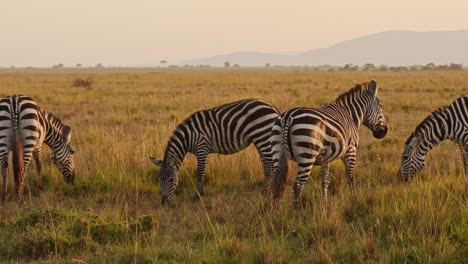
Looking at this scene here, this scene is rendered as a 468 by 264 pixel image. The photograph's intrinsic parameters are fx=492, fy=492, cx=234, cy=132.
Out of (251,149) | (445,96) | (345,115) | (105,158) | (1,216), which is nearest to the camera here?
(1,216)

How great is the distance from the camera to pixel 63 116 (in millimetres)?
17281

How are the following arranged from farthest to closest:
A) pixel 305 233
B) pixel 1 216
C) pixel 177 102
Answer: pixel 177 102 < pixel 1 216 < pixel 305 233

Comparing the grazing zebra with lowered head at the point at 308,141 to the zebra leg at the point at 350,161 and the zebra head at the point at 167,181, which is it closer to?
the zebra leg at the point at 350,161

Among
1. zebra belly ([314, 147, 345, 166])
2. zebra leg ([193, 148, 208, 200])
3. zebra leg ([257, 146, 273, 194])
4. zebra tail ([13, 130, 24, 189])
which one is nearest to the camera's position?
zebra belly ([314, 147, 345, 166])

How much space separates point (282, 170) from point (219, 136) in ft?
6.26

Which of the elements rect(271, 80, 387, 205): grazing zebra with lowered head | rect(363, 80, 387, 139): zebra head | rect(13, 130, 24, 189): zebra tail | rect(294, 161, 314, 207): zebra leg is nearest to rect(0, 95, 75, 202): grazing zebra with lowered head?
rect(13, 130, 24, 189): zebra tail

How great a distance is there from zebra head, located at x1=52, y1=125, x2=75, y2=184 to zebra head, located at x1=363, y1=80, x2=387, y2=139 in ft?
16.5

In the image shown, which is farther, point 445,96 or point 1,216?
point 445,96

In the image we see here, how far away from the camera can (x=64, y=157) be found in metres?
8.38

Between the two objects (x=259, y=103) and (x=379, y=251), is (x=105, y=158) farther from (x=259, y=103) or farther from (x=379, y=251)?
(x=379, y=251)

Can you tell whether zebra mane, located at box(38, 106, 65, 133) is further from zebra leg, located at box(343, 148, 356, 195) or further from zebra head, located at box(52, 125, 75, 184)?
zebra leg, located at box(343, 148, 356, 195)

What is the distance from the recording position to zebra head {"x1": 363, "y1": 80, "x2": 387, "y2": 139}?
8047 millimetres

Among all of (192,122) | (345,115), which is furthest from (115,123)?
(345,115)

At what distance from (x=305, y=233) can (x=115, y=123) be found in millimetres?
10866
